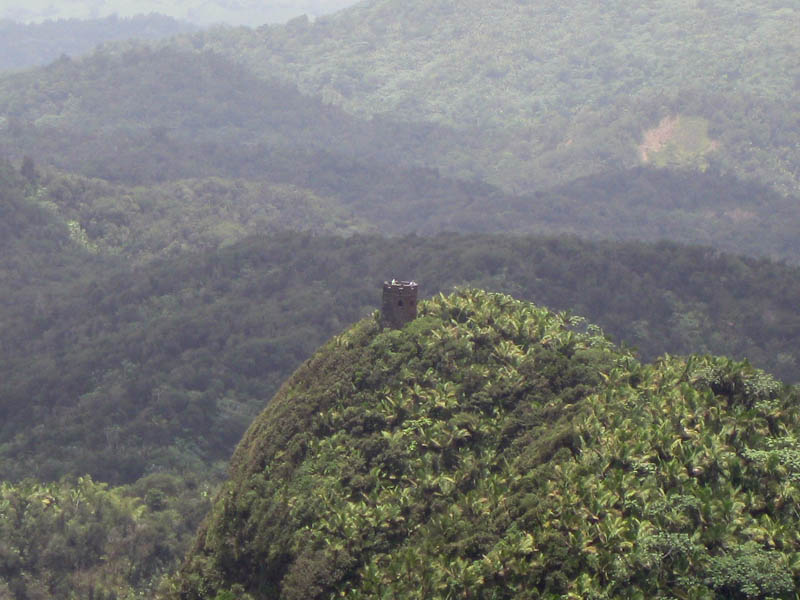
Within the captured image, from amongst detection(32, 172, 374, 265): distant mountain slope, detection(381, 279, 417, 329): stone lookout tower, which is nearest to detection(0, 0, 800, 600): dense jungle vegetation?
detection(32, 172, 374, 265): distant mountain slope

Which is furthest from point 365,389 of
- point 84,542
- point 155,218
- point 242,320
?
point 155,218

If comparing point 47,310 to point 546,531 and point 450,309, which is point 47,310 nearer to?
point 450,309

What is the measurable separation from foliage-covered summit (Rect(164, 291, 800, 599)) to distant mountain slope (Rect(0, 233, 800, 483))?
3767 centimetres

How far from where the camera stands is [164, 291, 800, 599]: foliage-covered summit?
37.0 m

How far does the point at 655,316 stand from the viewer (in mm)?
119312

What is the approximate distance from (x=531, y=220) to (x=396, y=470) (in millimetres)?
153334

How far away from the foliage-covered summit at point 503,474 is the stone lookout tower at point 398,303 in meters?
0.82

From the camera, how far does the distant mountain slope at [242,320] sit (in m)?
95.9

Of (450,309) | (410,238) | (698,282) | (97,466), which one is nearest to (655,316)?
(698,282)

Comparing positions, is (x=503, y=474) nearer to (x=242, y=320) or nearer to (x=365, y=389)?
(x=365, y=389)

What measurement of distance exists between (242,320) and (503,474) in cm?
8228

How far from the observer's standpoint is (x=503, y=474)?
45.2 metres

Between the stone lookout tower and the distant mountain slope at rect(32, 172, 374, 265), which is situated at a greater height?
the stone lookout tower

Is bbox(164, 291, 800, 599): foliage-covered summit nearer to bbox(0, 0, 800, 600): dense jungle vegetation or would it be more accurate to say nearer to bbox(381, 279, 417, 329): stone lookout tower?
bbox(0, 0, 800, 600): dense jungle vegetation
